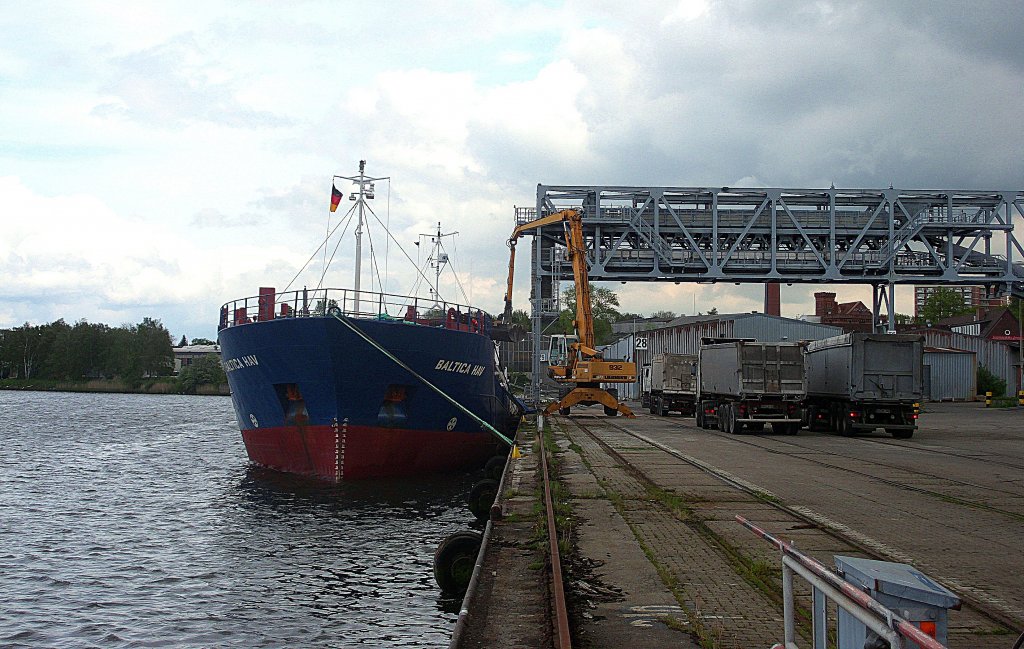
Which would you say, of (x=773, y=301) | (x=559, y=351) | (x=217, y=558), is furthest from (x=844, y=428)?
(x=773, y=301)

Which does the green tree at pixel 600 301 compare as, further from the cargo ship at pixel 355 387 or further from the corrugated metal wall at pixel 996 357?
the cargo ship at pixel 355 387

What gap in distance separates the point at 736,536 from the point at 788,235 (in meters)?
44.9

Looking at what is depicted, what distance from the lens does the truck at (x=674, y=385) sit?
40.7 meters

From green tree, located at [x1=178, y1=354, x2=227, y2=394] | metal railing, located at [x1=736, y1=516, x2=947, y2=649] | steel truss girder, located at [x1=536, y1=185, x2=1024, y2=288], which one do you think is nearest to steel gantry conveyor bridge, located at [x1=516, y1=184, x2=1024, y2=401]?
steel truss girder, located at [x1=536, y1=185, x2=1024, y2=288]

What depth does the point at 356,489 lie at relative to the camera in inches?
793

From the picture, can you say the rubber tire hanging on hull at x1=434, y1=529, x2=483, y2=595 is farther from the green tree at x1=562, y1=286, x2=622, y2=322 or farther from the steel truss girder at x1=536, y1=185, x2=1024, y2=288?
the green tree at x1=562, y1=286, x2=622, y2=322

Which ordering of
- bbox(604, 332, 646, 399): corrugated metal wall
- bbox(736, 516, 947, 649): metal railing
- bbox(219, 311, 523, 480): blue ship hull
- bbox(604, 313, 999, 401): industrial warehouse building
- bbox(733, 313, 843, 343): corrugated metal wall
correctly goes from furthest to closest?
bbox(604, 332, 646, 399): corrugated metal wall
bbox(604, 313, 999, 401): industrial warehouse building
bbox(733, 313, 843, 343): corrugated metal wall
bbox(219, 311, 523, 480): blue ship hull
bbox(736, 516, 947, 649): metal railing

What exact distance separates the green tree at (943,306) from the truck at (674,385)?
79.1 m

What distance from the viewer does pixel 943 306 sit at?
4250 inches

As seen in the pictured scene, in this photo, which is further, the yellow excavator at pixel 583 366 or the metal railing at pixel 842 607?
the yellow excavator at pixel 583 366

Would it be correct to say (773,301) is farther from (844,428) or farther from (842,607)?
(842,607)

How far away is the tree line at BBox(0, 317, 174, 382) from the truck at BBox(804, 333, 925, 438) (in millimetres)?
120317

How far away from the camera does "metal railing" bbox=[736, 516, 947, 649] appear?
3152 millimetres

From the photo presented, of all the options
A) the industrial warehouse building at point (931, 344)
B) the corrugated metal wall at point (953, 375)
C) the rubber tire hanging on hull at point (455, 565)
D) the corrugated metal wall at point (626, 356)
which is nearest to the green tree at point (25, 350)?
the corrugated metal wall at point (626, 356)
